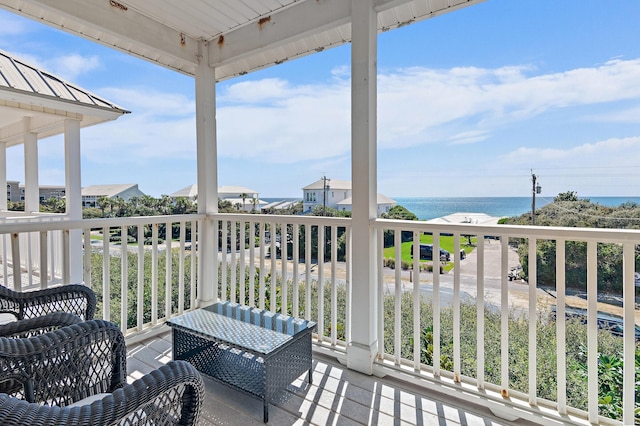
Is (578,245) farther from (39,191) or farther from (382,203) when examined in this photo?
(39,191)

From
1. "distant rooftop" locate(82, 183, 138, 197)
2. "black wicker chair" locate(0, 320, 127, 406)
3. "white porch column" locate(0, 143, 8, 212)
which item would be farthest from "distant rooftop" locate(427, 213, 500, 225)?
"white porch column" locate(0, 143, 8, 212)

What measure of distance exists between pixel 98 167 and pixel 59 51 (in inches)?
55.1

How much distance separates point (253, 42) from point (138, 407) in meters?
2.82

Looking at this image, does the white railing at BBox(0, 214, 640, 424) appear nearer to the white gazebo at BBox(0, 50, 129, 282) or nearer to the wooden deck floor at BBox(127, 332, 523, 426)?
the wooden deck floor at BBox(127, 332, 523, 426)

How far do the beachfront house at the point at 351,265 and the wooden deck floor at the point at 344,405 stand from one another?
11 millimetres

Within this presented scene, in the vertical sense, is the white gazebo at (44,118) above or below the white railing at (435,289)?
above

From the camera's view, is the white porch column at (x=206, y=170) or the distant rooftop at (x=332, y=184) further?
the white porch column at (x=206, y=170)

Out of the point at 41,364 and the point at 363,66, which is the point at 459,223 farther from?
the point at 41,364

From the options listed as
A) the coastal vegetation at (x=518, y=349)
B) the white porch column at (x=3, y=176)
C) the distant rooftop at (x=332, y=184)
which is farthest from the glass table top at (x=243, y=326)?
the white porch column at (x=3, y=176)

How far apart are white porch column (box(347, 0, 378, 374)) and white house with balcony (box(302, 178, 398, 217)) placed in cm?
10

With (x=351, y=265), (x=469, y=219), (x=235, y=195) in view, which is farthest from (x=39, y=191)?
(x=469, y=219)

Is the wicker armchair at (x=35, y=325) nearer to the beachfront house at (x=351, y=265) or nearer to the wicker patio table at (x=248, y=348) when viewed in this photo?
the wicker patio table at (x=248, y=348)

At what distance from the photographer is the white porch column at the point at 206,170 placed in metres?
3.18

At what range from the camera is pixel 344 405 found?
191 cm
